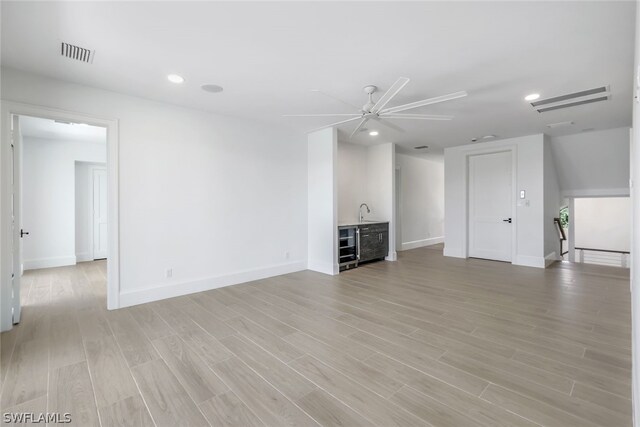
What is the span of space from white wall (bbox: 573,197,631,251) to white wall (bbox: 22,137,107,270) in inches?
643

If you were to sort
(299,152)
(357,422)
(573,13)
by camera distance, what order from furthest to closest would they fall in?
1. (299,152)
2. (573,13)
3. (357,422)

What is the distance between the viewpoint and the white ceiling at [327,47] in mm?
2088

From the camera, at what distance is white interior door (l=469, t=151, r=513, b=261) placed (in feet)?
20.6

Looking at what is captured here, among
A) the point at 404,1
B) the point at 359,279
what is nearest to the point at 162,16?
the point at 404,1

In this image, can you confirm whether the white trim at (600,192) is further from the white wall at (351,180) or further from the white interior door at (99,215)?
the white interior door at (99,215)

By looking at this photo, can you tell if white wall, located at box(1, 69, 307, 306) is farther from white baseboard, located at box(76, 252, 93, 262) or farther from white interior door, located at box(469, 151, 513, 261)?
white interior door, located at box(469, 151, 513, 261)

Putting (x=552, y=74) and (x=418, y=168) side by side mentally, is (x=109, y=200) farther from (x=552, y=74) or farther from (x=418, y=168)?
(x=418, y=168)

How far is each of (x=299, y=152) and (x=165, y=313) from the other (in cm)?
352

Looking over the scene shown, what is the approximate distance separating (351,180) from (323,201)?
5.08 feet

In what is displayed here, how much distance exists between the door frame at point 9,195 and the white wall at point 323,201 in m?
3.13

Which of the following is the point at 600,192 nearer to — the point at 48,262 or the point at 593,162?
the point at 593,162

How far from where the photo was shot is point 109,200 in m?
3.48

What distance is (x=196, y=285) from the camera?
418cm

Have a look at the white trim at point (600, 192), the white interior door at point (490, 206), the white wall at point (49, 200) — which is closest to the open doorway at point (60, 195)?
the white wall at point (49, 200)
